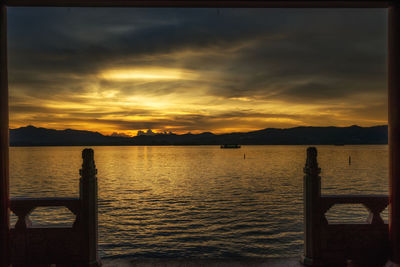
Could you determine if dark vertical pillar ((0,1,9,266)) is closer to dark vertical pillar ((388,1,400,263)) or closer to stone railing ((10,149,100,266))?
stone railing ((10,149,100,266))

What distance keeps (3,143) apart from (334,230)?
15.9 ft

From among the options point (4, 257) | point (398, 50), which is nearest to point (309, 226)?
point (398, 50)

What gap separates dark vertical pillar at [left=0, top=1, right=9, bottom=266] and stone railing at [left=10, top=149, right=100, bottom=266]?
48 cm

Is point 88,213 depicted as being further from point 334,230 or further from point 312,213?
point 334,230

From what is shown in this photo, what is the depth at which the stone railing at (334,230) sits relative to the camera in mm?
4805

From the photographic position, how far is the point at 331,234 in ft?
15.9

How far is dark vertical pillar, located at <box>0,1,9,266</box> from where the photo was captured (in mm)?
4133

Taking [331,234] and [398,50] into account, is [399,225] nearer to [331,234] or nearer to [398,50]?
[331,234]

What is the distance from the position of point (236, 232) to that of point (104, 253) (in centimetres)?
777

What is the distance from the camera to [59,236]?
15.6 ft

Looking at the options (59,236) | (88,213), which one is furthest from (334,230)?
(59,236)

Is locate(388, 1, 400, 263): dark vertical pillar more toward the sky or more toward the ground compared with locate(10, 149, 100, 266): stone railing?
more toward the sky
